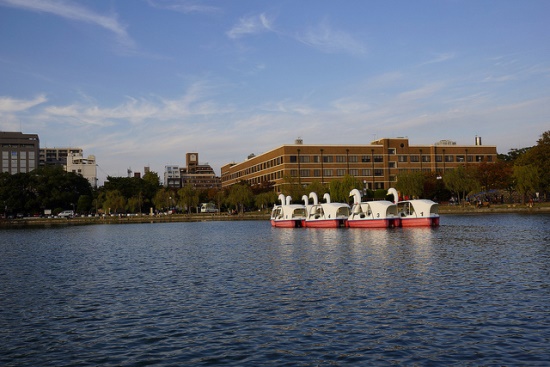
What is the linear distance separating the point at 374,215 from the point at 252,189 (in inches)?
3774

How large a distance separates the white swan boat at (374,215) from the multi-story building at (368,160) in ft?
258

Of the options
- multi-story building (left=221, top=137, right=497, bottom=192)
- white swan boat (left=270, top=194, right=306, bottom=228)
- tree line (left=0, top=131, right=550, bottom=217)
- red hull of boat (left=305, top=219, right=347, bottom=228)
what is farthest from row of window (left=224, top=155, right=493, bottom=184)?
red hull of boat (left=305, top=219, right=347, bottom=228)

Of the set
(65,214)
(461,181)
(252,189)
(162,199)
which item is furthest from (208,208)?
(461,181)

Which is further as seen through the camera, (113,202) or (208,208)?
(208,208)

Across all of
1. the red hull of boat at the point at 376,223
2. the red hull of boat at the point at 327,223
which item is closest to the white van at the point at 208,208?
the red hull of boat at the point at 327,223

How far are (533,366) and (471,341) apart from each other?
101 inches

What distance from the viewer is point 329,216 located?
82.2 m

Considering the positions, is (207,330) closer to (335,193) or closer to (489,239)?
(489,239)

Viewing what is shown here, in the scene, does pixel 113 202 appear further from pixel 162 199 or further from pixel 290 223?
pixel 290 223

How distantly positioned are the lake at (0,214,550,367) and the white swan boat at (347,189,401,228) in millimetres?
31640

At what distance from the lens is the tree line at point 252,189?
125m

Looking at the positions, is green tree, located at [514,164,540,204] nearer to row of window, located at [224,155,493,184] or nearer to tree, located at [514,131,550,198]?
tree, located at [514,131,550,198]

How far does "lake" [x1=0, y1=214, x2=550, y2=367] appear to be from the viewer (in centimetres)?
1620

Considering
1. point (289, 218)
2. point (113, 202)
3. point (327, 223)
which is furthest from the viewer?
point (113, 202)
